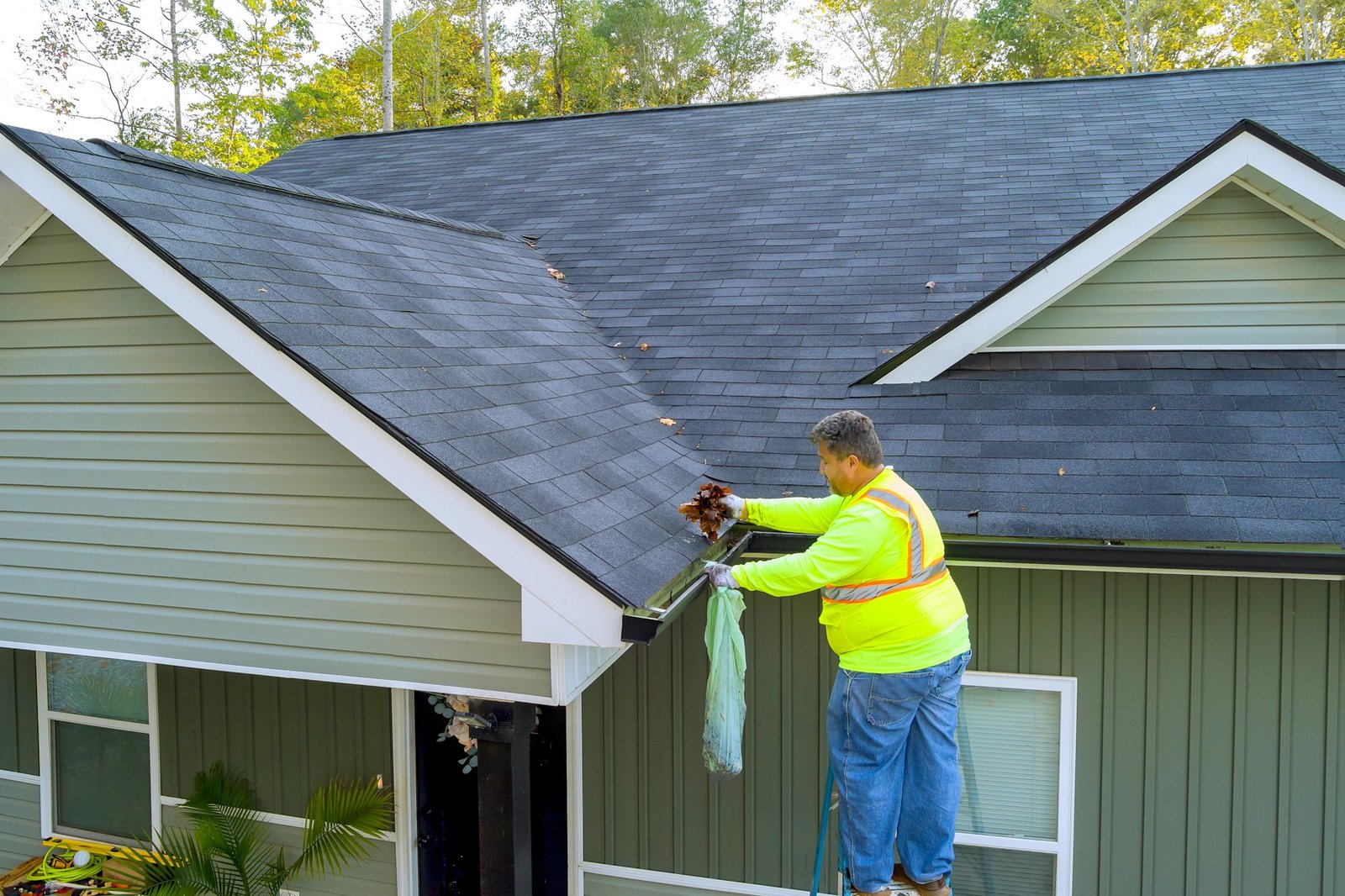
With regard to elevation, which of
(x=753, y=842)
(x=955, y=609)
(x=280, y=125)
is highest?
(x=280, y=125)

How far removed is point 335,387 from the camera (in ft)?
10.8

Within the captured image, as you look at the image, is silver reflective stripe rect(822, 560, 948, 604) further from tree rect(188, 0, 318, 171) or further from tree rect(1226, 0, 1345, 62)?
tree rect(1226, 0, 1345, 62)

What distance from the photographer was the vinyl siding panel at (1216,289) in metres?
5.14

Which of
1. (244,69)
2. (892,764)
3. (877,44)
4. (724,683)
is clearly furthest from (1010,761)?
(877,44)

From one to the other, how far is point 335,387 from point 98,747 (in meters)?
4.57

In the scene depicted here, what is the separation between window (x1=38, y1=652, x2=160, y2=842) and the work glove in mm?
4311

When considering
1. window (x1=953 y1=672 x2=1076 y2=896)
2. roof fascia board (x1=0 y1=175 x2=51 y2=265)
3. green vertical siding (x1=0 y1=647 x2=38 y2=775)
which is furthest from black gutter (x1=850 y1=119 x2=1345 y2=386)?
green vertical siding (x1=0 y1=647 x2=38 y2=775)

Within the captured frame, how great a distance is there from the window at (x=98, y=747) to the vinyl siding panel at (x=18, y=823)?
0.19 meters

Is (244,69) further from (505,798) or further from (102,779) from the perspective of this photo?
(505,798)

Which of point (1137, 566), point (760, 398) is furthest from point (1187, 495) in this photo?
point (760, 398)

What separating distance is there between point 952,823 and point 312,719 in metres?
3.80

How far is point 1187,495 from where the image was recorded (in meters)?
4.31

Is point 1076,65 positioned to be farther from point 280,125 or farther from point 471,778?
point 471,778

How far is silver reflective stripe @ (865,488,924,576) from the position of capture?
3.48 metres
